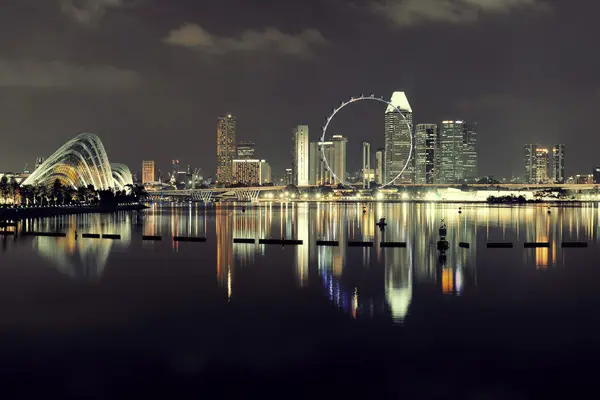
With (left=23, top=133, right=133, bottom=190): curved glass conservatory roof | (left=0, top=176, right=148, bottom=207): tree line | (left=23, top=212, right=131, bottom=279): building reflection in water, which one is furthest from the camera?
(left=23, top=133, right=133, bottom=190): curved glass conservatory roof

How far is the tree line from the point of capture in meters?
107

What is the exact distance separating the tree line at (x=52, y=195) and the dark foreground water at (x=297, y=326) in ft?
212

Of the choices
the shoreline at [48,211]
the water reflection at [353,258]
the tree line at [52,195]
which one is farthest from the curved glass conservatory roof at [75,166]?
the water reflection at [353,258]

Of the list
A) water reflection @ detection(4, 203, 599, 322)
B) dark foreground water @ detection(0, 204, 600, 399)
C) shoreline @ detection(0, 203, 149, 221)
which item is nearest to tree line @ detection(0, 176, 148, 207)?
shoreline @ detection(0, 203, 149, 221)

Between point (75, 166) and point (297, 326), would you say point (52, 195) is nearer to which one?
point (75, 166)

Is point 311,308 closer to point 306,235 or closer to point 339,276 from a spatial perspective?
point 339,276

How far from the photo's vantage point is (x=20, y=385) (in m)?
17.0

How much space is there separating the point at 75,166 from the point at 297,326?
129634mm

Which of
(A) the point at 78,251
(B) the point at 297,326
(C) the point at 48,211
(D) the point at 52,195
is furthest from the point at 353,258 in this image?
(D) the point at 52,195

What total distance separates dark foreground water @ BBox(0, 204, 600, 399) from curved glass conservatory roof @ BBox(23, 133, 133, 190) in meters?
98.1

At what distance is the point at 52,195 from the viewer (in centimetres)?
11962

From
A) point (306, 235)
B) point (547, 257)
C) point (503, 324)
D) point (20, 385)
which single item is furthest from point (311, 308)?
point (306, 235)

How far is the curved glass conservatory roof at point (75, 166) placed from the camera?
140m

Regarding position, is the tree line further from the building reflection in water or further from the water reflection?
the building reflection in water
